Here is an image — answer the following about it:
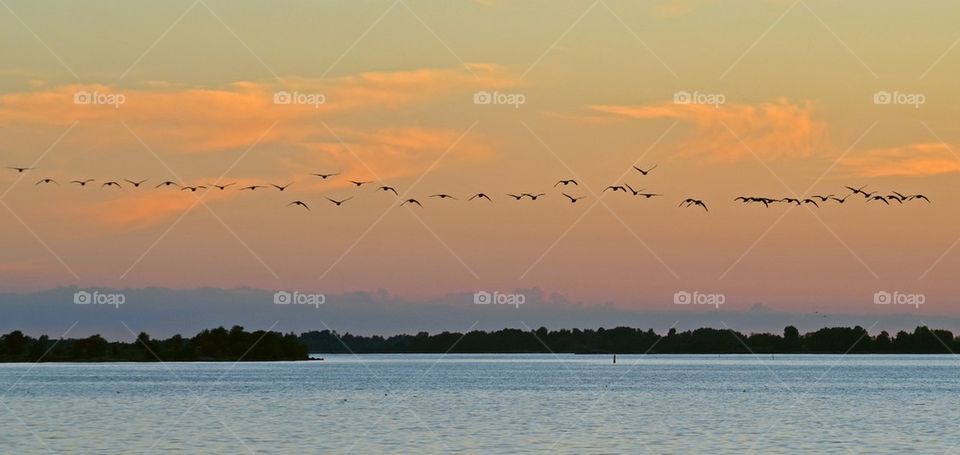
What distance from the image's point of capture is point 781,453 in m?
71.3

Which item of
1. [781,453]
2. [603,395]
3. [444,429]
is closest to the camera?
[781,453]

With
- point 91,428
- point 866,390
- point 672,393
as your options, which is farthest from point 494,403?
point 866,390

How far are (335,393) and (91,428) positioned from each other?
61.3 meters

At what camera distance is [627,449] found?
72.5 metres

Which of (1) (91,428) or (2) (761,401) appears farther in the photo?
(2) (761,401)

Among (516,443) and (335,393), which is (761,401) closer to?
(335,393)

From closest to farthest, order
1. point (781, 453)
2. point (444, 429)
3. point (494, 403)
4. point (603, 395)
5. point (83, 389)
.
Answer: point (781, 453), point (444, 429), point (494, 403), point (603, 395), point (83, 389)

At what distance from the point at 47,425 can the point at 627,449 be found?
4028cm

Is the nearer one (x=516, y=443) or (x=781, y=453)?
(x=781, y=453)

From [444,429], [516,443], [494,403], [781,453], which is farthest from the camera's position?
[494,403]

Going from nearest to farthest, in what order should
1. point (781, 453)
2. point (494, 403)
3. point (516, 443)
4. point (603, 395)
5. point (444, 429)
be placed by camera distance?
point (781, 453) < point (516, 443) < point (444, 429) < point (494, 403) < point (603, 395)

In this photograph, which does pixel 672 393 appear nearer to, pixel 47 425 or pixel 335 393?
pixel 335 393

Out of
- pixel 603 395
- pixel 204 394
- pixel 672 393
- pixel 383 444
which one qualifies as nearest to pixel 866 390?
pixel 672 393

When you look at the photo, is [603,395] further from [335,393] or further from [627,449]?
[627,449]
